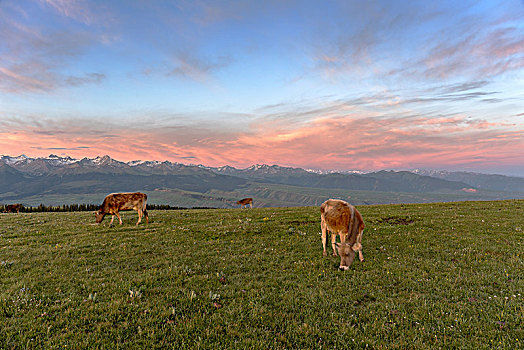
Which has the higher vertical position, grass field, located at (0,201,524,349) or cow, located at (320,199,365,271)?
cow, located at (320,199,365,271)

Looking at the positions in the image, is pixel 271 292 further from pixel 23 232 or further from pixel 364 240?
pixel 23 232

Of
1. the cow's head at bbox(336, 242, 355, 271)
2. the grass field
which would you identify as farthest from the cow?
the grass field

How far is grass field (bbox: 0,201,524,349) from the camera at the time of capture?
664cm

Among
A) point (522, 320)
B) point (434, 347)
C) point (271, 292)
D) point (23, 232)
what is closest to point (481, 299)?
point (522, 320)

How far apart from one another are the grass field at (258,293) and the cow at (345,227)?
0.82m

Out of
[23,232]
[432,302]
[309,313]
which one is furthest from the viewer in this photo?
[23,232]

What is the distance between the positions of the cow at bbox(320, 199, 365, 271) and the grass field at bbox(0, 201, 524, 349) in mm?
821

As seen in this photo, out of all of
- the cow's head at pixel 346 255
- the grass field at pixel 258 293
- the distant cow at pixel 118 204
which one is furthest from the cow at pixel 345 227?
the distant cow at pixel 118 204

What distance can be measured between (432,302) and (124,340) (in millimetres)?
10682

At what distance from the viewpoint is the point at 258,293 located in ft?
29.8

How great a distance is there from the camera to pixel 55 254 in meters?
13.2

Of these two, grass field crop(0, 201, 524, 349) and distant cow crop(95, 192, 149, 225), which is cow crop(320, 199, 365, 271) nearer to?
grass field crop(0, 201, 524, 349)

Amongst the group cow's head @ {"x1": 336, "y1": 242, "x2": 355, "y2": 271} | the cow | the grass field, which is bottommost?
the grass field

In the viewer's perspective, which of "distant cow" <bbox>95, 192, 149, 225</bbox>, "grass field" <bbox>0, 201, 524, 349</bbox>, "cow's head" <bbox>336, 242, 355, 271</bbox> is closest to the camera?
"grass field" <bbox>0, 201, 524, 349</bbox>
